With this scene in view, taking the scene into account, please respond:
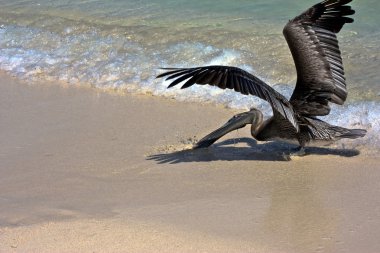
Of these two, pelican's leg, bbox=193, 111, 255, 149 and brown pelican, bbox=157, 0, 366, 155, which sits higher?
brown pelican, bbox=157, 0, 366, 155

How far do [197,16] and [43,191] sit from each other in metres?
4.96

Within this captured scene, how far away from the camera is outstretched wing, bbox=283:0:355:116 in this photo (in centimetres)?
577

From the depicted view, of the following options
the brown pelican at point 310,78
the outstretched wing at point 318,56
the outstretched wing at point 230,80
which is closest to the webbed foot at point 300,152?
the brown pelican at point 310,78

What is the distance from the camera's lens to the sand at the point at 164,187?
4.38m

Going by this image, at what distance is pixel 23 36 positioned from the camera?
9.25m

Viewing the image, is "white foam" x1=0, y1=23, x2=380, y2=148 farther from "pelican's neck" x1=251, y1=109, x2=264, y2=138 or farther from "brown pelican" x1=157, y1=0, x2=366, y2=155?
"pelican's neck" x1=251, y1=109, x2=264, y2=138

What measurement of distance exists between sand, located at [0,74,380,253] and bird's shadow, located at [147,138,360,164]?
0.5 inches

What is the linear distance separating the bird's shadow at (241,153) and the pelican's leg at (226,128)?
71 mm

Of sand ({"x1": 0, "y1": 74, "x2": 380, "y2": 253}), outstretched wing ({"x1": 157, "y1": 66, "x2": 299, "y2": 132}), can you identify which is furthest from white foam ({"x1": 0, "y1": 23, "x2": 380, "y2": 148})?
outstretched wing ({"x1": 157, "y1": 66, "x2": 299, "y2": 132})

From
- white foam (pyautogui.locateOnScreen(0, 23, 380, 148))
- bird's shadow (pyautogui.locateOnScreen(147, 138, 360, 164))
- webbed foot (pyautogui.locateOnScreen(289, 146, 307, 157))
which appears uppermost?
white foam (pyautogui.locateOnScreen(0, 23, 380, 148))

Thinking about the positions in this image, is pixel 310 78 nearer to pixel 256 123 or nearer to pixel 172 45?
pixel 256 123

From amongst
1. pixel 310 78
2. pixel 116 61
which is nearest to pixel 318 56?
pixel 310 78

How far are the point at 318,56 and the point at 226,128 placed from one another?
0.83 meters

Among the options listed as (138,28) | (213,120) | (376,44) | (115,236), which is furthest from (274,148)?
(138,28)
